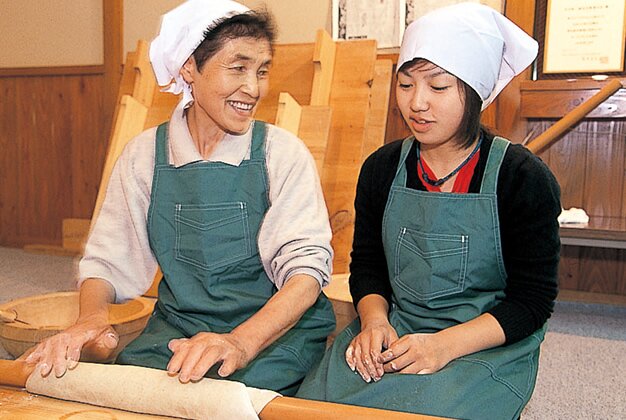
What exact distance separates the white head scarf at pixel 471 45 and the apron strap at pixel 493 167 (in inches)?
3.3

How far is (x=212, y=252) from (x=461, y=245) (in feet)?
1.45

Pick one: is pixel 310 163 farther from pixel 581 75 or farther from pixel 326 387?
pixel 581 75

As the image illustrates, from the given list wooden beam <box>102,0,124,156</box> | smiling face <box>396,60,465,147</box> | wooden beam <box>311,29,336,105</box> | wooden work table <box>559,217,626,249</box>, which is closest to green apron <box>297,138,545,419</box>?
smiling face <box>396,60,465,147</box>

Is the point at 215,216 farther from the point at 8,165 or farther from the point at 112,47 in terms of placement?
the point at 8,165

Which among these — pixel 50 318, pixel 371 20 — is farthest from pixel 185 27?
pixel 371 20

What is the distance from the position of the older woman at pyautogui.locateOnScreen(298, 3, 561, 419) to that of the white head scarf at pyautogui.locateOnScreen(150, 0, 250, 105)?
13.0 inches

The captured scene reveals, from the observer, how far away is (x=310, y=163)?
4.03 ft

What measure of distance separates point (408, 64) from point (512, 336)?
0.49 meters

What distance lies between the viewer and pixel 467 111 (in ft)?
3.63

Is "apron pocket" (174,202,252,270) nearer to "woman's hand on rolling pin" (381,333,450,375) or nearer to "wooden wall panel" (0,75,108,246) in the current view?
"woman's hand on rolling pin" (381,333,450,375)

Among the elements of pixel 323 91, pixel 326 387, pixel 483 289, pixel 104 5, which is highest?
pixel 104 5

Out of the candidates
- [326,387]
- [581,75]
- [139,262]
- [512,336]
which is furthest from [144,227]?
[581,75]

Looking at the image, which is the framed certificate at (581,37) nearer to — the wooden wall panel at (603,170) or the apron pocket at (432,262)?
the wooden wall panel at (603,170)

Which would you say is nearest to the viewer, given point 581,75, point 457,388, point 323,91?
point 457,388
